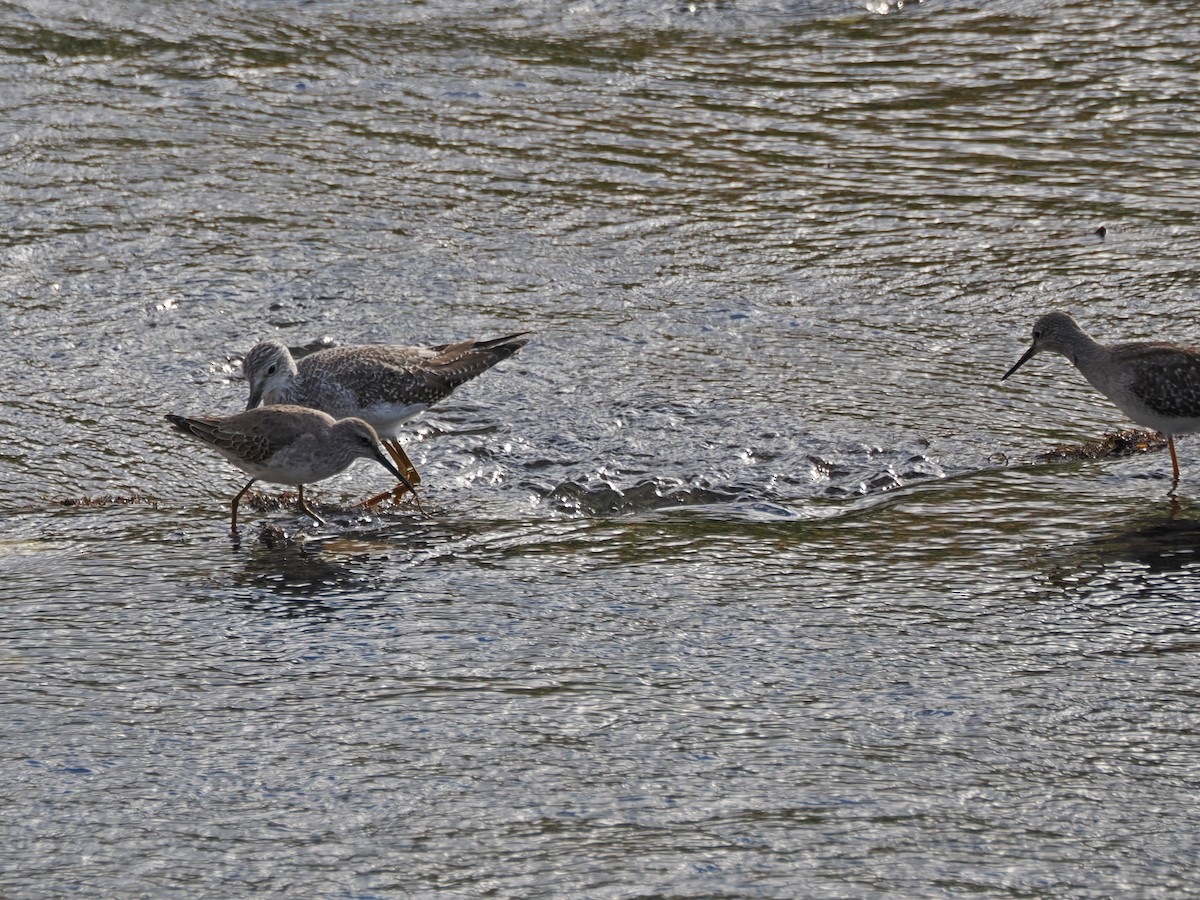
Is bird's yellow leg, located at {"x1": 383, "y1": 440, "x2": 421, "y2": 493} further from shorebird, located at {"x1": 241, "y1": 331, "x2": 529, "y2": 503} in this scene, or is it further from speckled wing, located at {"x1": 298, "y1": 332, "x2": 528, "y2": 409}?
speckled wing, located at {"x1": 298, "y1": 332, "x2": 528, "y2": 409}

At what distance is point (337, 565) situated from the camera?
7332 mm

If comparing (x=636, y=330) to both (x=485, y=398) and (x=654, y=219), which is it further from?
(x=654, y=219)

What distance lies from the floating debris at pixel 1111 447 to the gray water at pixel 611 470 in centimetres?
12

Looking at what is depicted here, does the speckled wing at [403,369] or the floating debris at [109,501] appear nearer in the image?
the floating debris at [109,501]

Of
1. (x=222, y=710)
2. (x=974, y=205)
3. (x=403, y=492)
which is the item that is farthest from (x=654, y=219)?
(x=222, y=710)

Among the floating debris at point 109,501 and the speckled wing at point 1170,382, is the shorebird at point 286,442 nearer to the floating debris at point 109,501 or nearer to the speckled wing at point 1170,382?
the floating debris at point 109,501

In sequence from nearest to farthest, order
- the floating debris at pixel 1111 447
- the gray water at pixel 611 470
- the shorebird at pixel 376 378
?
the gray water at pixel 611 470 < the floating debris at pixel 1111 447 < the shorebird at pixel 376 378

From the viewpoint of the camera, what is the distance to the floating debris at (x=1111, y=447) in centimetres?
826

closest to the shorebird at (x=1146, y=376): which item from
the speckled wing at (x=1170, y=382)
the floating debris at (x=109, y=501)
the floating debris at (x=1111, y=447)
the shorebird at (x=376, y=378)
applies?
the speckled wing at (x=1170, y=382)

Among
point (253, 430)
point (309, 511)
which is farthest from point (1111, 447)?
point (253, 430)

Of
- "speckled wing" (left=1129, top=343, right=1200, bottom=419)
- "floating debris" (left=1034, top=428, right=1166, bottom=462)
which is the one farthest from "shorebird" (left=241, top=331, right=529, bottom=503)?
"speckled wing" (left=1129, top=343, right=1200, bottom=419)

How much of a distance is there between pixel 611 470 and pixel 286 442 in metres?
1.62

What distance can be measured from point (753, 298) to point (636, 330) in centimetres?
90

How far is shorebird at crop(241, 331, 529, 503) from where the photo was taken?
346 inches
